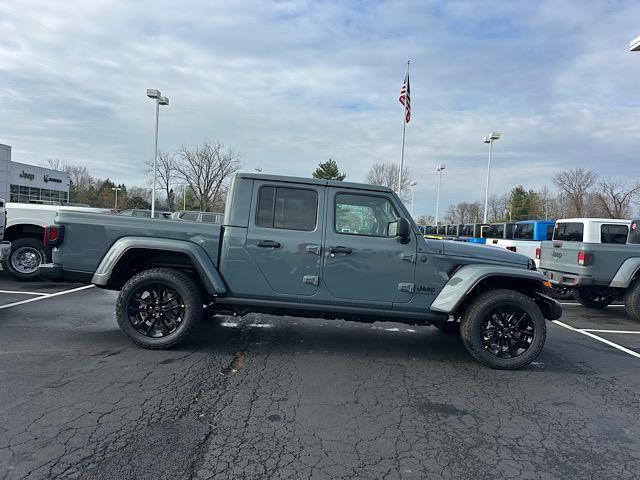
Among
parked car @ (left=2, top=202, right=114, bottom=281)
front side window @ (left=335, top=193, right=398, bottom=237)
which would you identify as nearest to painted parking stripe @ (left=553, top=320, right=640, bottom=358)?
front side window @ (left=335, top=193, right=398, bottom=237)

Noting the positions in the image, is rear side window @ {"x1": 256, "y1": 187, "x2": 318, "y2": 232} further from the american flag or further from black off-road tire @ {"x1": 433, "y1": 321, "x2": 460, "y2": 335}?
the american flag

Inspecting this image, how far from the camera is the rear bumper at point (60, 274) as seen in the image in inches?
196

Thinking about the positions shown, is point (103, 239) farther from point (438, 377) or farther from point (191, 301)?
point (438, 377)

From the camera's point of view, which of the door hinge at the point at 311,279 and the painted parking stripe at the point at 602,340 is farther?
the painted parking stripe at the point at 602,340

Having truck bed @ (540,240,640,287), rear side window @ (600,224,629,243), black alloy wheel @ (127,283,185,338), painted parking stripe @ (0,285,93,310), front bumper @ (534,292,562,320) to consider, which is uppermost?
rear side window @ (600,224,629,243)

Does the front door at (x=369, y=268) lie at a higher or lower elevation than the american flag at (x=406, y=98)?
lower

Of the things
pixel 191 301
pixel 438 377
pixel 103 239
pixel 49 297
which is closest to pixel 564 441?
pixel 438 377

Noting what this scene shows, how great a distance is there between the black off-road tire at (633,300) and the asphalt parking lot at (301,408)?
9.35 feet

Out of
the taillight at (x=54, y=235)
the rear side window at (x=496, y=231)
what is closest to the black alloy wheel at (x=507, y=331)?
the taillight at (x=54, y=235)

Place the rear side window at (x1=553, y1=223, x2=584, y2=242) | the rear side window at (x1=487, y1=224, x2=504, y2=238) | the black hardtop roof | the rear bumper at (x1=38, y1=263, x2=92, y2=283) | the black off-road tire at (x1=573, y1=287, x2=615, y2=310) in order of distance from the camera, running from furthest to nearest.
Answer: the rear side window at (x1=487, y1=224, x2=504, y2=238) → the rear side window at (x1=553, y1=223, x2=584, y2=242) → the black off-road tire at (x1=573, y1=287, x2=615, y2=310) → the black hardtop roof → the rear bumper at (x1=38, y1=263, x2=92, y2=283)

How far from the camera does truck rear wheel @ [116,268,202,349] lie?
4.91m

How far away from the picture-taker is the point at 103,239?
5.00m

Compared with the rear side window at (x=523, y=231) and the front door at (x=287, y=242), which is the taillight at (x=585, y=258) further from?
the rear side window at (x=523, y=231)

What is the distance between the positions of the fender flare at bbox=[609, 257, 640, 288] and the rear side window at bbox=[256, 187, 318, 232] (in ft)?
22.4
